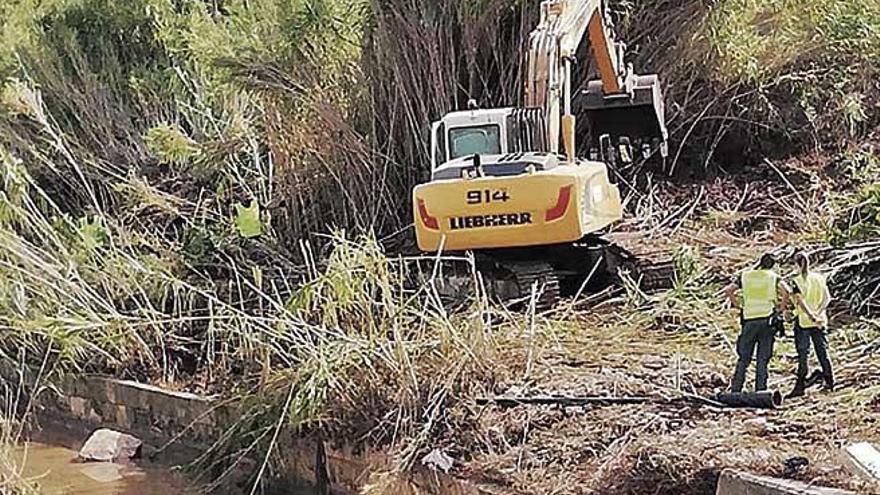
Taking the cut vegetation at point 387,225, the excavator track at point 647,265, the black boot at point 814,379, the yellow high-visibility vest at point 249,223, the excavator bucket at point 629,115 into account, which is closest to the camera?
the black boot at point 814,379

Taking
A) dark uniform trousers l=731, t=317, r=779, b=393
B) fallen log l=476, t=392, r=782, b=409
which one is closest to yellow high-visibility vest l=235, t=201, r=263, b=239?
fallen log l=476, t=392, r=782, b=409

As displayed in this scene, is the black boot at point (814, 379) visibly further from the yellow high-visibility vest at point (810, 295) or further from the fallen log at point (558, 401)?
the fallen log at point (558, 401)

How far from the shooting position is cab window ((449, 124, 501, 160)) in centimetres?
1240

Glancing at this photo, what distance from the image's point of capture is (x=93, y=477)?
38.3ft

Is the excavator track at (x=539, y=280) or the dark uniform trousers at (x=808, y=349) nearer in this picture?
the dark uniform trousers at (x=808, y=349)

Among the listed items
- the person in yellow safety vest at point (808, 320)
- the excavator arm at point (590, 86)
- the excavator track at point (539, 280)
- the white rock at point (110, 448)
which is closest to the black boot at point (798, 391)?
the person in yellow safety vest at point (808, 320)

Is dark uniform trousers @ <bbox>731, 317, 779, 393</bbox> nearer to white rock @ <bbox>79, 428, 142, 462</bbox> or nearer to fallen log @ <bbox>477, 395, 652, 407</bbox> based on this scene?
fallen log @ <bbox>477, 395, 652, 407</bbox>

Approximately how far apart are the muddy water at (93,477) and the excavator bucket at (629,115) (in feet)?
18.8

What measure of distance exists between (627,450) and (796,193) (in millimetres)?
7703

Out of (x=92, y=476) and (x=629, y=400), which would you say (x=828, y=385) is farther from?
(x=92, y=476)

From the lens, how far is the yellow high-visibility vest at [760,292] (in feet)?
27.1

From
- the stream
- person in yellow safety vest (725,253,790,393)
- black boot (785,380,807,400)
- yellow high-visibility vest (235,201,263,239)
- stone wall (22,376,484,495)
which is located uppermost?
person in yellow safety vest (725,253,790,393)

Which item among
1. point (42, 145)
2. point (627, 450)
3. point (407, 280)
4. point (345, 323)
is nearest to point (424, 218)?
point (407, 280)

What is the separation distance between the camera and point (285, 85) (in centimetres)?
1531
